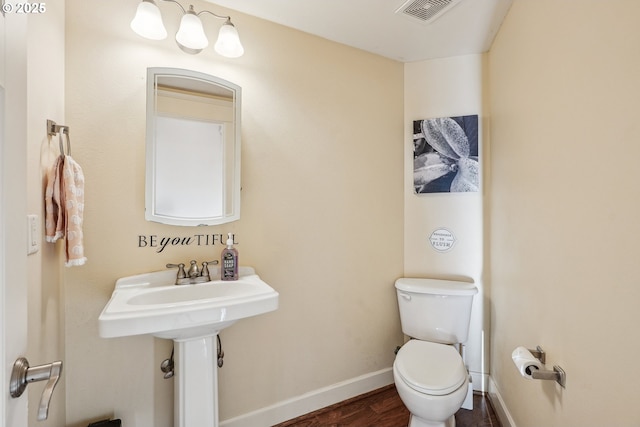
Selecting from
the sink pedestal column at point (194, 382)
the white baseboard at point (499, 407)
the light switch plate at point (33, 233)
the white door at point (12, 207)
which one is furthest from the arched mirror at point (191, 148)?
the white baseboard at point (499, 407)

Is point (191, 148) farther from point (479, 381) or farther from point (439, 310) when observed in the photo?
point (479, 381)

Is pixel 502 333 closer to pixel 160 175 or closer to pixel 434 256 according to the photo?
pixel 434 256

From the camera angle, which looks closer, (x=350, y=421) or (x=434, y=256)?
(x=350, y=421)

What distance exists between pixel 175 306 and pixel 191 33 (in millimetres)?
1242

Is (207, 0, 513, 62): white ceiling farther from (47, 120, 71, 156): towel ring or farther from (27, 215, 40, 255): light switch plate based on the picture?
(27, 215, 40, 255): light switch plate

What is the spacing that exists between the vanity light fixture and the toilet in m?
1.75

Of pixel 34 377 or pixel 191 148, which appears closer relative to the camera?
pixel 34 377

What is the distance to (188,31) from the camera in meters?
1.39

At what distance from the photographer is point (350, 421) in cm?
177

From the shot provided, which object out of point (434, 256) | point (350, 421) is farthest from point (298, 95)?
point (350, 421)

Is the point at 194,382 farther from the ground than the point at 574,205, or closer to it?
closer to it

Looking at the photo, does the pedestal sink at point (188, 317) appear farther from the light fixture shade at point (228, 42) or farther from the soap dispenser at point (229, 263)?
the light fixture shade at point (228, 42)

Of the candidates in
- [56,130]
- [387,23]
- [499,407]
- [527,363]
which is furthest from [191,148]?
[499,407]

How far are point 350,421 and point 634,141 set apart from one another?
1869mm
